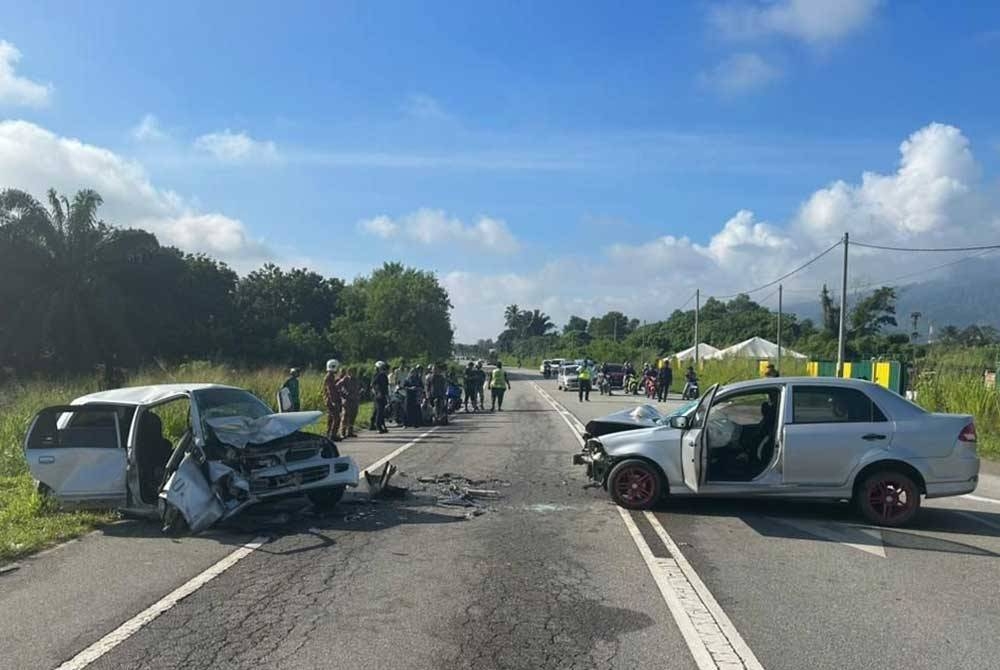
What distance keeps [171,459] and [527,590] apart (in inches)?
171

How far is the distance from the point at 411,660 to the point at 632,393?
3998cm

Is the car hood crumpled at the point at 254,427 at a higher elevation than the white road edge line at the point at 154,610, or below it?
higher

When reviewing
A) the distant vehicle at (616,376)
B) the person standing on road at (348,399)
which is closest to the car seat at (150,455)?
the person standing on road at (348,399)

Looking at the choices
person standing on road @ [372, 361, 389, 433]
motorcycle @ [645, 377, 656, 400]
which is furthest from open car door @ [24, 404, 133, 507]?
motorcycle @ [645, 377, 656, 400]

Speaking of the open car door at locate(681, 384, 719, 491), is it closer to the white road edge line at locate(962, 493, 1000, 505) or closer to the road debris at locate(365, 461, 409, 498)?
the road debris at locate(365, 461, 409, 498)

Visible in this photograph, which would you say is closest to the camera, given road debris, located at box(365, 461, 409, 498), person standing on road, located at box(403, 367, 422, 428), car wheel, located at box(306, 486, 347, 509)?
car wheel, located at box(306, 486, 347, 509)

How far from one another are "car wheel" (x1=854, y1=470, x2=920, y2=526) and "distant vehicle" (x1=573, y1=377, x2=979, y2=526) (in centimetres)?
1

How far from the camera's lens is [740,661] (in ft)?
16.0

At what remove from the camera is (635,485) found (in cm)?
966

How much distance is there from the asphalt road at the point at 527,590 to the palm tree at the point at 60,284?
3827 centimetres

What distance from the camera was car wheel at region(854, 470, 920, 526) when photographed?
878 centimetres

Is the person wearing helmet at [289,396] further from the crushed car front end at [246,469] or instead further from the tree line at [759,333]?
the tree line at [759,333]

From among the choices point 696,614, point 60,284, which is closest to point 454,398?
point 696,614

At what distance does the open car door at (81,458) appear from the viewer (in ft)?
28.9
